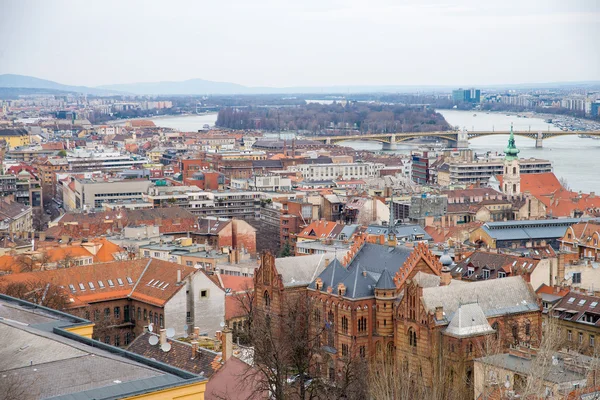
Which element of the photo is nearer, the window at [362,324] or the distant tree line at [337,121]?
the window at [362,324]

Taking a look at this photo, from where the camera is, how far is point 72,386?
430 inches

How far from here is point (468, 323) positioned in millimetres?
21797

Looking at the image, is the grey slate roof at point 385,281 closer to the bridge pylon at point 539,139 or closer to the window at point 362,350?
the window at point 362,350

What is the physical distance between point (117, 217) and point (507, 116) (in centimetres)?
15874

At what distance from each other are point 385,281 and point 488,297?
224cm

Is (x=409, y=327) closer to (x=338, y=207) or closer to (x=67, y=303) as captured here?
(x=67, y=303)

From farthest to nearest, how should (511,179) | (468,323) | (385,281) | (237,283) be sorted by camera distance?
(511,179) → (237,283) → (385,281) → (468,323)

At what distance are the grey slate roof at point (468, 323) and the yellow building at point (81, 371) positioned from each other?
10.3m

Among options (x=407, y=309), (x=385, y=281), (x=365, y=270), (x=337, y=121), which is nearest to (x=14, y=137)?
(x=337, y=121)

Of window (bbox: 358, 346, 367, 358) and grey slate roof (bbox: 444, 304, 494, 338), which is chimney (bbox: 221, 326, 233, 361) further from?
window (bbox: 358, 346, 367, 358)

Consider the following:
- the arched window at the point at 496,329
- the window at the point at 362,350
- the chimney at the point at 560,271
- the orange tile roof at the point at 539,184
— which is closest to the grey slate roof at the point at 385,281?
the window at the point at 362,350

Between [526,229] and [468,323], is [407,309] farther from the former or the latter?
[526,229]

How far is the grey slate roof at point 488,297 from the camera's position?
73.8ft

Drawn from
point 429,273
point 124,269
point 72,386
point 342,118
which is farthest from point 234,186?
point 342,118
